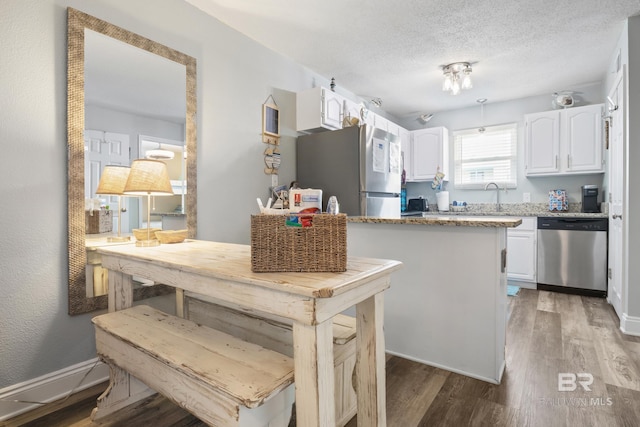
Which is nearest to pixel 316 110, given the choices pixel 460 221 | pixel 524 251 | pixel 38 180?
pixel 460 221

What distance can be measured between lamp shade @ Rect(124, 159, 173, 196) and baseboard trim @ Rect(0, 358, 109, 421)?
3.31ft

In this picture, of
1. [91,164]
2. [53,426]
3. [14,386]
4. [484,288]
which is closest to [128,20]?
[91,164]

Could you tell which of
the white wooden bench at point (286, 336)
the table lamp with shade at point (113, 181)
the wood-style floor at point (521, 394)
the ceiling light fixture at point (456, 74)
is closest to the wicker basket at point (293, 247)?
the white wooden bench at point (286, 336)

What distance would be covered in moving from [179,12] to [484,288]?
2.64 meters

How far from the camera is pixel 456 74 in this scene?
3441mm

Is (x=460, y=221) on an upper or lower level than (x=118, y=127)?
lower

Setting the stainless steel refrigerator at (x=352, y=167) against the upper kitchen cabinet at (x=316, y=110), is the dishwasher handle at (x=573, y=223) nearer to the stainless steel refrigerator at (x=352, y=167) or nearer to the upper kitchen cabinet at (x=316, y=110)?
the stainless steel refrigerator at (x=352, y=167)

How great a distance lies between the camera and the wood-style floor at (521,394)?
60.3 inches

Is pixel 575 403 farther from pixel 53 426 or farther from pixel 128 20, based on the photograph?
pixel 128 20

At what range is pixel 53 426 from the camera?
1506 millimetres

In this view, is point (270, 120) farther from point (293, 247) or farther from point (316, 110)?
point (293, 247)

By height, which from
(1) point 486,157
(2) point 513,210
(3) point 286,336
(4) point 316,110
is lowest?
(3) point 286,336

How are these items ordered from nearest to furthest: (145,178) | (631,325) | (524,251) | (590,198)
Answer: (145,178), (631,325), (590,198), (524,251)

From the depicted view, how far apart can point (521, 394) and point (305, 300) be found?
1541 mm
